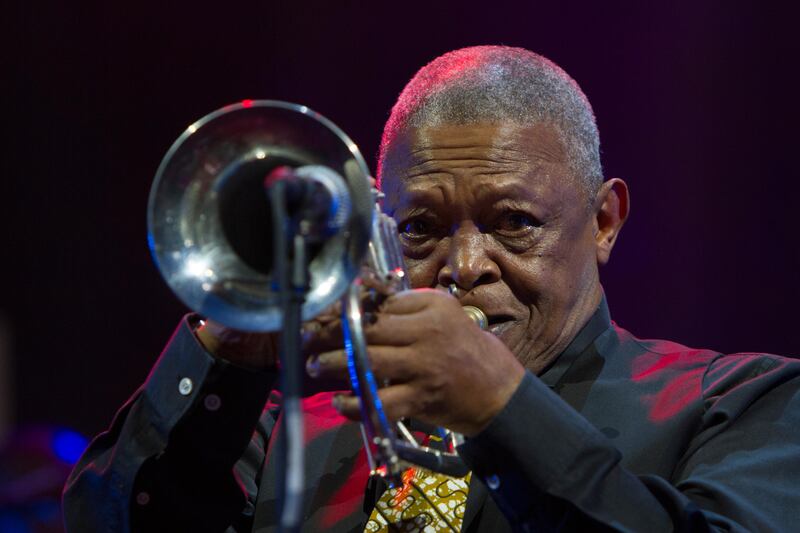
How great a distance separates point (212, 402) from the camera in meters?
2.18

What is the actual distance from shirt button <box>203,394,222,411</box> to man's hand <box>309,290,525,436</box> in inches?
14.6

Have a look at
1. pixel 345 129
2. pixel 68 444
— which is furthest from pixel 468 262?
pixel 68 444

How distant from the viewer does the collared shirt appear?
6.27 ft

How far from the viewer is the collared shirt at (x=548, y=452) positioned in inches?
75.2

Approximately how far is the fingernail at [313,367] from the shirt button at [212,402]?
1.16 feet

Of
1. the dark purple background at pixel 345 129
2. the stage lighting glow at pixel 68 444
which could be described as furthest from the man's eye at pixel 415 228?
→ the stage lighting glow at pixel 68 444

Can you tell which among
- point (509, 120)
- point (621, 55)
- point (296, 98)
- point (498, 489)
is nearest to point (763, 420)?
point (498, 489)

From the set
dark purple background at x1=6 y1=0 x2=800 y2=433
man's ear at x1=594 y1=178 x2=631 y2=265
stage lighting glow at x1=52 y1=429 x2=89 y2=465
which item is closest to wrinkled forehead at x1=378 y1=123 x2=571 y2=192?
man's ear at x1=594 y1=178 x2=631 y2=265

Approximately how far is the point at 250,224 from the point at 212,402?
20.5 inches

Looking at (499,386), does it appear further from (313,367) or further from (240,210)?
(240,210)

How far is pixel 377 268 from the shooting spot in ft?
6.42

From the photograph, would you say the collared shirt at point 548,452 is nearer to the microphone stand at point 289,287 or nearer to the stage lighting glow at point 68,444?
the microphone stand at point 289,287

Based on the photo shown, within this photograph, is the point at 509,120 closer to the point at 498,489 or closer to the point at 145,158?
the point at 498,489

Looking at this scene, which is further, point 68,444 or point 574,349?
point 68,444
